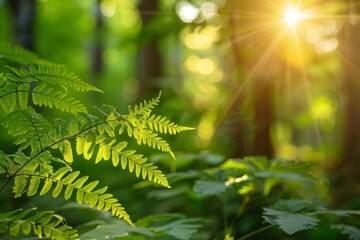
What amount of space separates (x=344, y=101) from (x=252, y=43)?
2123mm

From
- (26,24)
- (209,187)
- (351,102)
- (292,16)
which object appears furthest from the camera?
(351,102)

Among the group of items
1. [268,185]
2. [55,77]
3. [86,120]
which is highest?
[268,185]

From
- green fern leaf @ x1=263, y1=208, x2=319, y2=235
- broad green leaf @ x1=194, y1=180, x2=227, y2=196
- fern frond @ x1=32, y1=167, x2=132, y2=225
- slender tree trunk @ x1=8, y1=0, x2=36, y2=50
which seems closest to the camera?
fern frond @ x1=32, y1=167, x2=132, y2=225

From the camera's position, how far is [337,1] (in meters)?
5.33

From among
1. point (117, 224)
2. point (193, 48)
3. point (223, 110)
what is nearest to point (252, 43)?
point (223, 110)

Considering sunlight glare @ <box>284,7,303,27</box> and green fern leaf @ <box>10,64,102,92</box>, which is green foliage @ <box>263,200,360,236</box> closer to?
green fern leaf @ <box>10,64,102,92</box>

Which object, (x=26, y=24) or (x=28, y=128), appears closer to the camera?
(x=28, y=128)

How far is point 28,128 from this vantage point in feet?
5.87

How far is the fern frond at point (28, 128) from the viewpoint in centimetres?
178

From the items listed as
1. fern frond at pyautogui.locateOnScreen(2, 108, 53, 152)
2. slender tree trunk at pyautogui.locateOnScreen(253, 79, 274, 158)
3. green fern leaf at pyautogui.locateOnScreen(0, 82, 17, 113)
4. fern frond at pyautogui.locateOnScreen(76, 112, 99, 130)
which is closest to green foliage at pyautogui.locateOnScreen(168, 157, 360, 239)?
fern frond at pyautogui.locateOnScreen(76, 112, 99, 130)

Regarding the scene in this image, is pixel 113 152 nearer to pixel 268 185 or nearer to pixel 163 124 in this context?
pixel 163 124

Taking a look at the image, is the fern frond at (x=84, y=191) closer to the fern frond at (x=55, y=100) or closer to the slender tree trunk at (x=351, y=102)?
the fern frond at (x=55, y=100)

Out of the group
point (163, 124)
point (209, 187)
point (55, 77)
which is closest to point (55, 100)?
point (55, 77)

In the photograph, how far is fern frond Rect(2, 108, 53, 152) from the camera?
5.84 feet
